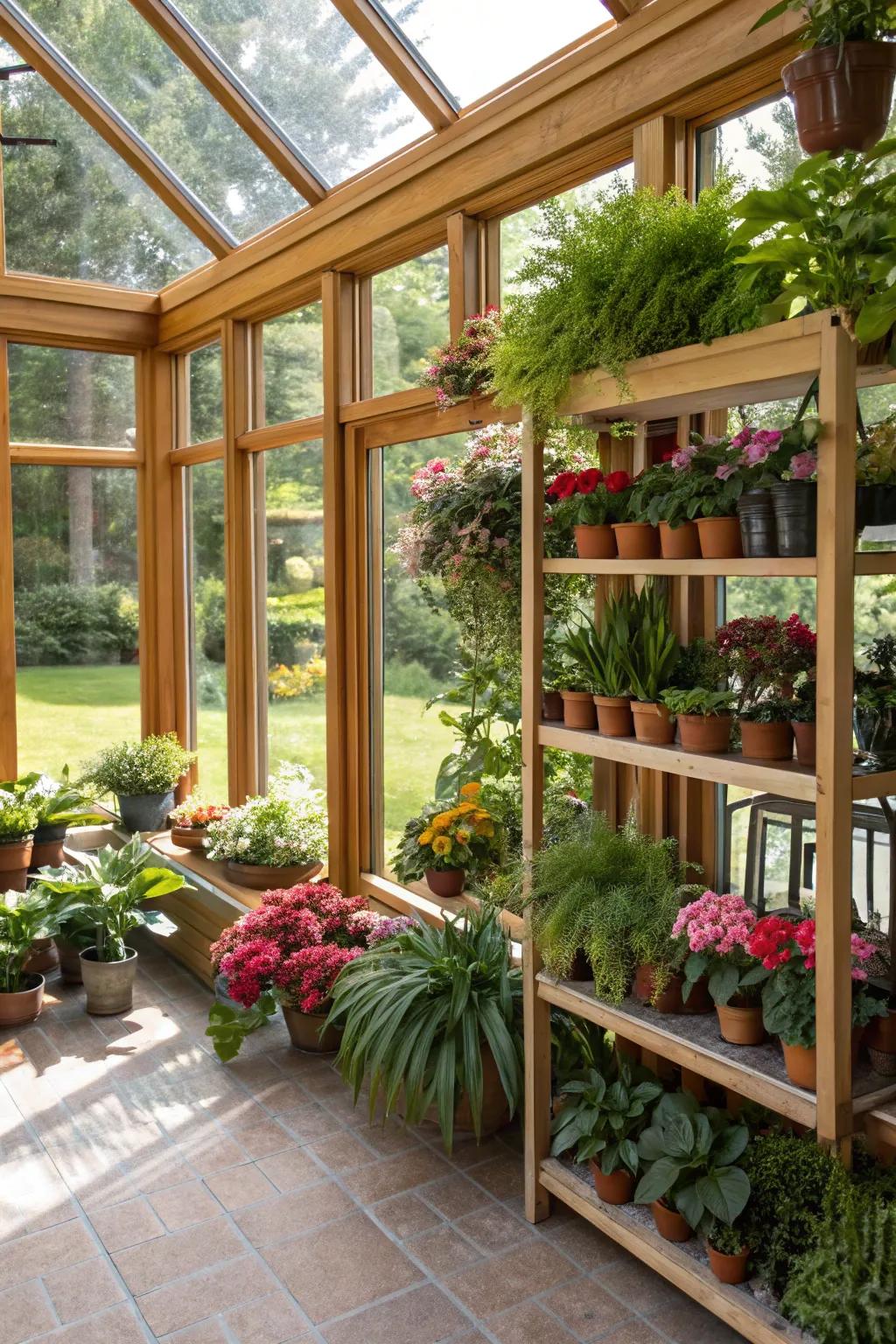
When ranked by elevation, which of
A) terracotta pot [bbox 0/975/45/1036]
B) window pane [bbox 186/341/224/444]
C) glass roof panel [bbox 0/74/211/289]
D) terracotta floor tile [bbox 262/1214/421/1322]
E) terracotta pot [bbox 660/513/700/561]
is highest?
glass roof panel [bbox 0/74/211/289]

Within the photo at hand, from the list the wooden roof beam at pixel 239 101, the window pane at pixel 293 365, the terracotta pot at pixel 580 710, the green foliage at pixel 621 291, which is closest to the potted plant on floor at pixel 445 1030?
the terracotta pot at pixel 580 710

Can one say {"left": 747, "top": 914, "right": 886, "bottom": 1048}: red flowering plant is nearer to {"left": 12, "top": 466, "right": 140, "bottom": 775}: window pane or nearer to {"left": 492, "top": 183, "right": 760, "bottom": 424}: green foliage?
{"left": 492, "top": 183, "right": 760, "bottom": 424}: green foliage

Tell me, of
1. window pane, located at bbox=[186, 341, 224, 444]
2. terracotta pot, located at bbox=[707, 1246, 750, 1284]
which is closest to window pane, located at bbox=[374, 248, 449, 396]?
window pane, located at bbox=[186, 341, 224, 444]

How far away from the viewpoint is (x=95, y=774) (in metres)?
5.86

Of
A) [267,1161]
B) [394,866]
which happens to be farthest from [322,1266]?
[394,866]

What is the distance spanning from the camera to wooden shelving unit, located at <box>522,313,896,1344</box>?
7.04 feet

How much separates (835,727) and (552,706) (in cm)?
95

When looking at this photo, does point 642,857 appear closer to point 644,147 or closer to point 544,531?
point 544,531

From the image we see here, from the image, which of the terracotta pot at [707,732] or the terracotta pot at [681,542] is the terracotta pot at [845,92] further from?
the terracotta pot at [707,732]

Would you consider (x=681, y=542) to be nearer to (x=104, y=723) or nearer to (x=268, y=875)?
(x=268, y=875)

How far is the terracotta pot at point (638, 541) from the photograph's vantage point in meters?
2.62

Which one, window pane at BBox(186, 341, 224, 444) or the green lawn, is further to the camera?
window pane at BBox(186, 341, 224, 444)

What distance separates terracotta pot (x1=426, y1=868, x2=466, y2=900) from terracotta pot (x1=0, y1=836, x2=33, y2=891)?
2359 millimetres

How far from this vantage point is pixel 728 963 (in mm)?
2516
